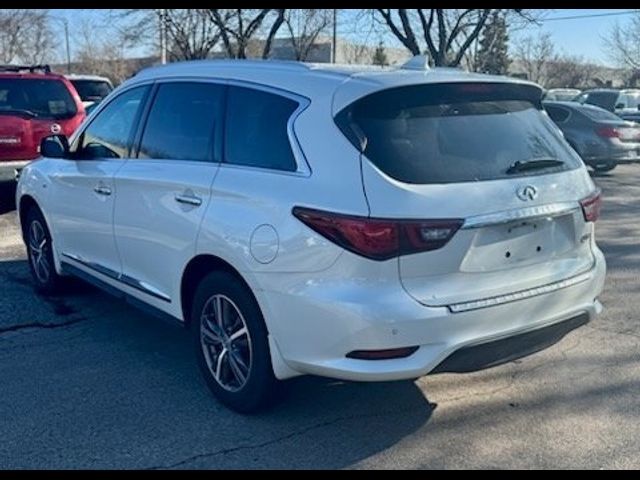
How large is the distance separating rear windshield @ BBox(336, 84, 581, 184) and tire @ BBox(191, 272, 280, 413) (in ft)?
3.20

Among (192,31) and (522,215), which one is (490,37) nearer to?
(192,31)

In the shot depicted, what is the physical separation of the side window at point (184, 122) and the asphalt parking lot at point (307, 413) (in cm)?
134

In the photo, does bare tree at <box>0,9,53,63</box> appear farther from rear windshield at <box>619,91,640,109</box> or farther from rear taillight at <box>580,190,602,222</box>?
rear taillight at <box>580,190,602,222</box>

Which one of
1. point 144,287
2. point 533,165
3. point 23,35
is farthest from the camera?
point 23,35

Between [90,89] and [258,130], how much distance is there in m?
12.9

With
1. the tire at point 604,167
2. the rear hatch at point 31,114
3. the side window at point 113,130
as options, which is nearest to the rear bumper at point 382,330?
the side window at point 113,130

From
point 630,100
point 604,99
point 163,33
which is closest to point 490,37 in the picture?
point 604,99

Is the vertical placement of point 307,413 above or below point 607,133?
below

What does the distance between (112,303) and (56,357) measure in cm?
113

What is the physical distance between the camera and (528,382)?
387cm

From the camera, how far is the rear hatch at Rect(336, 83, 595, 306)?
114 inches

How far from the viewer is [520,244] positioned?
314cm

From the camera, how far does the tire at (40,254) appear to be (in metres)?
5.47

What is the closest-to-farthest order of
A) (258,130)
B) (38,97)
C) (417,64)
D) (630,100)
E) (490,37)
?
(258,130) → (417,64) → (38,97) → (490,37) → (630,100)
